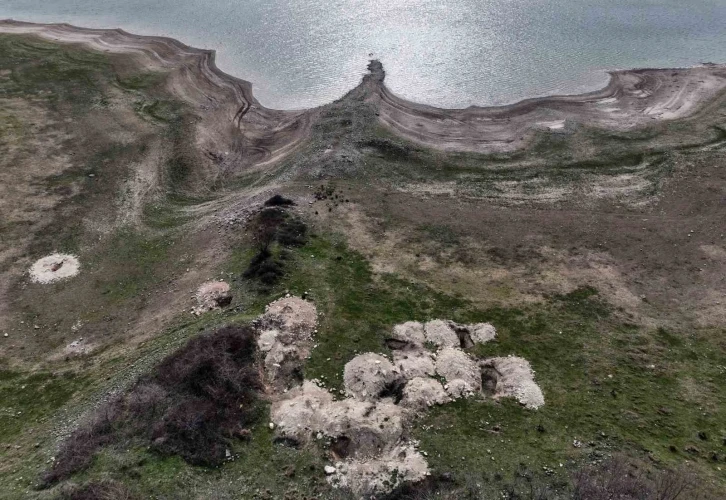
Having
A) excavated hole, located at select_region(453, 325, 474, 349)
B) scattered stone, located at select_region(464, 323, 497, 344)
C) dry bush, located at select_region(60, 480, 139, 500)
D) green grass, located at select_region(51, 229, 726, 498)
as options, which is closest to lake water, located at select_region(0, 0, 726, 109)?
green grass, located at select_region(51, 229, 726, 498)

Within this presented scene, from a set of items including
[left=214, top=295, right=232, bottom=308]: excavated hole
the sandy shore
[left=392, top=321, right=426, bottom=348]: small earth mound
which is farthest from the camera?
the sandy shore

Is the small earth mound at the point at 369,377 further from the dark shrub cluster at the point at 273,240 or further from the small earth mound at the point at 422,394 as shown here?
the dark shrub cluster at the point at 273,240

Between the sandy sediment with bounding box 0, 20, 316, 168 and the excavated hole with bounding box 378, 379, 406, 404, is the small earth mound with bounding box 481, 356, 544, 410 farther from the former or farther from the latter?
the sandy sediment with bounding box 0, 20, 316, 168

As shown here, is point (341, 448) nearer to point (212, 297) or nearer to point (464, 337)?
point (464, 337)

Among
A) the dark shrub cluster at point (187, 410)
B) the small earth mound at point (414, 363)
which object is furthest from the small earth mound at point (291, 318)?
the small earth mound at point (414, 363)

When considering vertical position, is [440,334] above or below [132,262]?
above

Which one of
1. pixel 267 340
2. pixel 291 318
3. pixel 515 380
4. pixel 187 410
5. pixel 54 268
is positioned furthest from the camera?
pixel 54 268

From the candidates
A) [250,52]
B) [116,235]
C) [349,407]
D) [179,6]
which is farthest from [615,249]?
[179,6]

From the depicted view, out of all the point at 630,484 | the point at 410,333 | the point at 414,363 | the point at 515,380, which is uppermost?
the point at 515,380

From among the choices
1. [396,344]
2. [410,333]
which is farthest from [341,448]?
[410,333]
